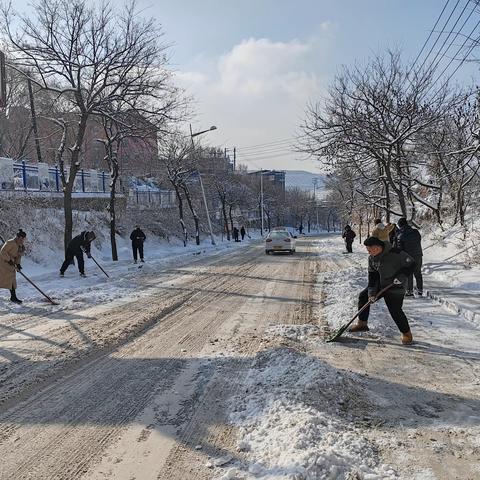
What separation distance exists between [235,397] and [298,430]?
44.0 inches

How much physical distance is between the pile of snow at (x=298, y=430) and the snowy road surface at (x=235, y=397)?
0.01 meters

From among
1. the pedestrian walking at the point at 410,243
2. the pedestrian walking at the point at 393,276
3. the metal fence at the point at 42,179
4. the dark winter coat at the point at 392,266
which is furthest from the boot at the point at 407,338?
the metal fence at the point at 42,179

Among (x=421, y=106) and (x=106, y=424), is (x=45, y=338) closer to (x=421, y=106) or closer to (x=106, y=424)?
(x=106, y=424)

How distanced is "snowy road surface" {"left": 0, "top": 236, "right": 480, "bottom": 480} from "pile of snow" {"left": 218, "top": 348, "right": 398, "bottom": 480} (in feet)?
0.05

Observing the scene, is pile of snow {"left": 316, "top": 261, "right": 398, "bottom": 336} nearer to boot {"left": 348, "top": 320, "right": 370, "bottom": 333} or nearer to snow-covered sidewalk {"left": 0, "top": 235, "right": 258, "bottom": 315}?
boot {"left": 348, "top": 320, "right": 370, "bottom": 333}

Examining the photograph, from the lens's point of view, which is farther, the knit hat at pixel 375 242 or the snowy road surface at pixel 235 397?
the knit hat at pixel 375 242

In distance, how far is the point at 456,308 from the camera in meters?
9.40

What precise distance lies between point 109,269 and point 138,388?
1341cm

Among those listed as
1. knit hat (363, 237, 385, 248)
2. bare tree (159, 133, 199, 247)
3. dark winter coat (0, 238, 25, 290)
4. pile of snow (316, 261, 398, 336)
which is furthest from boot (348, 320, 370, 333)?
bare tree (159, 133, 199, 247)

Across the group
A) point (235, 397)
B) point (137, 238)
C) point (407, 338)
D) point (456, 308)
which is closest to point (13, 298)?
point (235, 397)

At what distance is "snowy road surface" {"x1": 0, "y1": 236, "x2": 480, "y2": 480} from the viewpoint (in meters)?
3.66

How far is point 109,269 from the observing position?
1817cm

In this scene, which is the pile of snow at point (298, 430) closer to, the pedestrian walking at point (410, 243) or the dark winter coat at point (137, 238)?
the pedestrian walking at point (410, 243)

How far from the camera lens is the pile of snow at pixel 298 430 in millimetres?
3455
